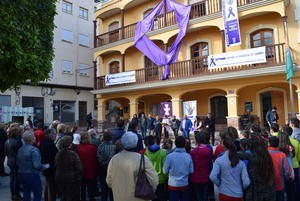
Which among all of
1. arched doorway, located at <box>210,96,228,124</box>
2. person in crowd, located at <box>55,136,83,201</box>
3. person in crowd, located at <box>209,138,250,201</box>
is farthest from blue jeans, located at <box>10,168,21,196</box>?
arched doorway, located at <box>210,96,228,124</box>

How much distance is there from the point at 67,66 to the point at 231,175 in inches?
920

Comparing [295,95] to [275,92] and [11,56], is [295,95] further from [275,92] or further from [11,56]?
[11,56]

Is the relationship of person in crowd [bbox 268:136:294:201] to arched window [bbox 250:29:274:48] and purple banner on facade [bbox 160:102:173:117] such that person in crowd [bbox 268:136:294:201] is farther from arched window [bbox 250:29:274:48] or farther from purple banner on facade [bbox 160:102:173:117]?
purple banner on facade [bbox 160:102:173:117]

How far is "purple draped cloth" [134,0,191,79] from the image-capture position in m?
15.7

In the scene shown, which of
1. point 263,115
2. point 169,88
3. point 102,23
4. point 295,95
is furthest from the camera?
point 102,23

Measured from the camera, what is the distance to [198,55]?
663 inches

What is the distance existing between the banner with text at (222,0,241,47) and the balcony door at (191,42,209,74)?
189 cm

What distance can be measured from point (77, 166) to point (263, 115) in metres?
13.7

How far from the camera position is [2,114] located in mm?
19250

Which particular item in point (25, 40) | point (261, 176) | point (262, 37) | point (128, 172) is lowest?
point (261, 176)

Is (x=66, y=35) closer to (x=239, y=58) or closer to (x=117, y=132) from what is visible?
(x=239, y=58)

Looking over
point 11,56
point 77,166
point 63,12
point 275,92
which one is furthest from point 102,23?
point 77,166

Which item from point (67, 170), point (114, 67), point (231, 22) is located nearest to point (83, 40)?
point (114, 67)

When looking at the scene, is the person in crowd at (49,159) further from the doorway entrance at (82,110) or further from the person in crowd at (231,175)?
the doorway entrance at (82,110)
